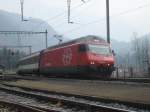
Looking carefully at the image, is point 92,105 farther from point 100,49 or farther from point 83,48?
point 100,49

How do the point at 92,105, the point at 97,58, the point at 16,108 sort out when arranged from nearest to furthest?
1. the point at 92,105
2. the point at 16,108
3. the point at 97,58

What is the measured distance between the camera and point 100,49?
3022cm

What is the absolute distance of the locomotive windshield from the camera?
29547 millimetres

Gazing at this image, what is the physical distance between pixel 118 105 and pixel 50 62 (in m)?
24.9

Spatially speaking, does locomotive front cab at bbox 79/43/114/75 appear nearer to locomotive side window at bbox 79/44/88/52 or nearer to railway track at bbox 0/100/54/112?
locomotive side window at bbox 79/44/88/52

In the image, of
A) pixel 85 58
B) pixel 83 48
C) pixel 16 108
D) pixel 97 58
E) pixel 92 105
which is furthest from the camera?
pixel 97 58

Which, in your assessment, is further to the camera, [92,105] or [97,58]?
[97,58]

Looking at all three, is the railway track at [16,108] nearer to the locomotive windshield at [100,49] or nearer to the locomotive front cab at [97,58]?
the locomotive front cab at [97,58]

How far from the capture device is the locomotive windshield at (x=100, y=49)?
96.9ft

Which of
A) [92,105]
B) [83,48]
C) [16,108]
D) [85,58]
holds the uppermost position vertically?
[83,48]

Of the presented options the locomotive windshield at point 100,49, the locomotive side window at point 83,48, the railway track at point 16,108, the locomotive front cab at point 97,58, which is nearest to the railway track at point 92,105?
the railway track at point 16,108

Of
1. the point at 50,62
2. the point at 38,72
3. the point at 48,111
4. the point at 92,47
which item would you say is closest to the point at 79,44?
the point at 92,47

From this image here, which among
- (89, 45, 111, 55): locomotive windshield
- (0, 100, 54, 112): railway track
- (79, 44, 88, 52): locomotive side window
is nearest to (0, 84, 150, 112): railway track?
(0, 100, 54, 112): railway track

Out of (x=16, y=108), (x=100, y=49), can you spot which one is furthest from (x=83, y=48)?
(x=16, y=108)
